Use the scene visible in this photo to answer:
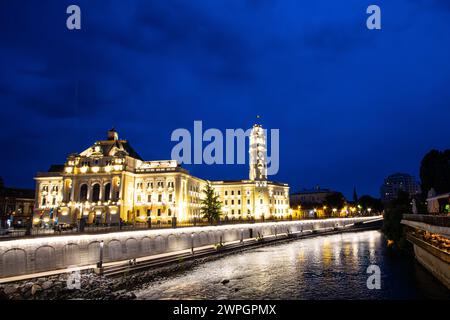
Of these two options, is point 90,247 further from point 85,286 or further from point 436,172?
point 436,172

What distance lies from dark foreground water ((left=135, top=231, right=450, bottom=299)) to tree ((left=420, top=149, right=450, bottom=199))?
40632 mm

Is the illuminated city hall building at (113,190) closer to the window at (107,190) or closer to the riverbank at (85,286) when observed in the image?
the window at (107,190)

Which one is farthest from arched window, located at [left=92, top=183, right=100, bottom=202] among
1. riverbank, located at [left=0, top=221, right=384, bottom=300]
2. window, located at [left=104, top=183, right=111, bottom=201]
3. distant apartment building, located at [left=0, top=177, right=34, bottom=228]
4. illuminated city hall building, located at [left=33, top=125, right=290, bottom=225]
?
riverbank, located at [left=0, top=221, right=384, bottom=300]

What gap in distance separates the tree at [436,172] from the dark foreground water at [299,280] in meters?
40.6

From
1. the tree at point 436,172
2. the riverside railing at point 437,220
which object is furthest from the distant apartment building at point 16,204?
the tree at point 436,172

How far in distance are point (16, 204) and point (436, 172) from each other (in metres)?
131

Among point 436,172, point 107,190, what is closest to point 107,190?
point 107,190

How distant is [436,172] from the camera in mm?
86938

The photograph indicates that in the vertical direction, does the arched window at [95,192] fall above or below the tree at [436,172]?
below

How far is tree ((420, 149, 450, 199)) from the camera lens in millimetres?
84500

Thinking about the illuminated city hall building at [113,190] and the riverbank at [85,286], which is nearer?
the riverbank at [85,286]

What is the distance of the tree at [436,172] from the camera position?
84.5m
